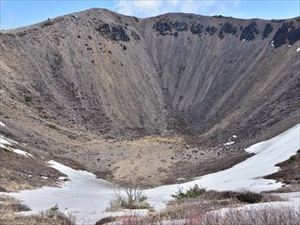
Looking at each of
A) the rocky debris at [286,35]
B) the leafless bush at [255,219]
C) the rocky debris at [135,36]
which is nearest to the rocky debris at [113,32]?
the rocky debris at [135,36]

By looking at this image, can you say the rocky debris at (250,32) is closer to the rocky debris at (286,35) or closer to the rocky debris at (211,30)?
the rocky debris at (211,30)

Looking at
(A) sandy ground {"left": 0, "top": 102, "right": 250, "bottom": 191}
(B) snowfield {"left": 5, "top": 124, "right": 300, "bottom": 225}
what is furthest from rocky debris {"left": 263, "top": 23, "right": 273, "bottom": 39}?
(B) snowfield {"left": 5, "top": 124, "right": 300, "bottom": 225}

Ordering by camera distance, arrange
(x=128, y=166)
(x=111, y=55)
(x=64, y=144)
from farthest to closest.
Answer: (x=111, y=55)
(x=64, y=144)
(x=128, y=166)

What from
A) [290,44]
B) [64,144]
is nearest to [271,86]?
[290,44]

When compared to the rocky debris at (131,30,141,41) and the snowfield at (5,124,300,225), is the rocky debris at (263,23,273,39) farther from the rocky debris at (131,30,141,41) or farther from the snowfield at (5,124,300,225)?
the snowfield at (5,124,300,225)

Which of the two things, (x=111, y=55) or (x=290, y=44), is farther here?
(x=111, y=55)

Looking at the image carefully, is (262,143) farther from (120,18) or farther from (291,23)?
(120,18)

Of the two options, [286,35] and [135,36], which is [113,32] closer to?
[135,36]
